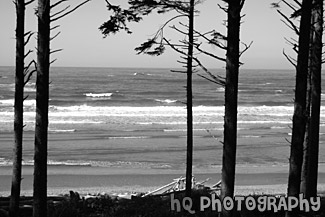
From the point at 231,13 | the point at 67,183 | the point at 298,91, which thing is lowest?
the point at 67,183

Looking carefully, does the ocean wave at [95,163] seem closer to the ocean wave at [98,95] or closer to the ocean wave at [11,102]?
the ocean wave at [11,102]

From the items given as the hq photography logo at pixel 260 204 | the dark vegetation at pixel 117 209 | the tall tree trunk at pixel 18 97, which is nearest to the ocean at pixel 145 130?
the hq photography logo at pixel 260 204

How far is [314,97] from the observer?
33.1 ft

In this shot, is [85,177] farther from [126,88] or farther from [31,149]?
[126,88]

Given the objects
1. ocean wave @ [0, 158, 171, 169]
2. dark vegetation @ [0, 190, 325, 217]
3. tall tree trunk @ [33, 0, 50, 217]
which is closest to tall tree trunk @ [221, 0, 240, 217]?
dark vegetation @ [0, 190, 325, 217]

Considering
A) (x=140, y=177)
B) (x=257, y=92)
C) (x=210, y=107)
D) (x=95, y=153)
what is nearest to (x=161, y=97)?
(x=210, y=107)

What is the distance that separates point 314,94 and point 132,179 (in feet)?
31.8

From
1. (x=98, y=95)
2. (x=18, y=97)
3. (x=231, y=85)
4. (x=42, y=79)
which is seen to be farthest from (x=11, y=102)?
(x=231, y=85)

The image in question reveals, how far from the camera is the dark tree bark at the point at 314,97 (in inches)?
388

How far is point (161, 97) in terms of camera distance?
55.9 meters

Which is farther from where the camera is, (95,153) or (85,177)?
(95,153)

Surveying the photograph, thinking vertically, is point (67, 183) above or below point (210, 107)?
below

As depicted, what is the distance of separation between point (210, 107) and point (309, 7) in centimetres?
3993

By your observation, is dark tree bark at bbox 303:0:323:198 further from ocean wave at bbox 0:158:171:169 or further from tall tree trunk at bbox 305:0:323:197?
ocean wave at bbox 0:158:171:169
